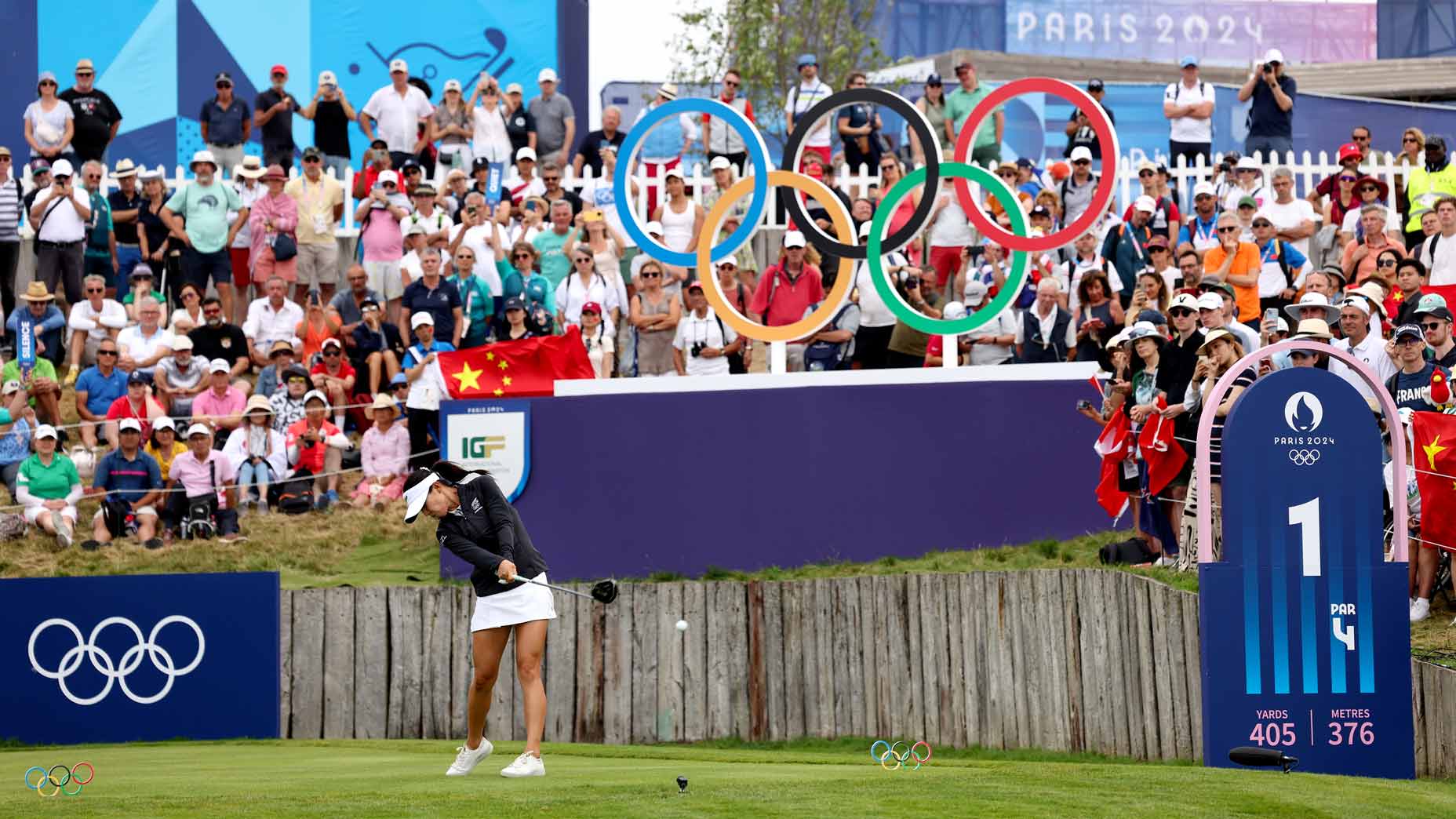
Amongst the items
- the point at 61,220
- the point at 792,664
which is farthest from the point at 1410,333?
the point at 61,220

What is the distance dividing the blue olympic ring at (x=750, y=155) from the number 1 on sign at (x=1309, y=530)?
6978 millimetres

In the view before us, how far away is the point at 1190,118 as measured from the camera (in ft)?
78.3

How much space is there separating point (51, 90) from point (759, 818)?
17750 millimetres

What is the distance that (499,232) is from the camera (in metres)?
21.0

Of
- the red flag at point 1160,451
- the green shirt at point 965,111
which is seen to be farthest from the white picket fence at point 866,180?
the red flag at point 1160,451

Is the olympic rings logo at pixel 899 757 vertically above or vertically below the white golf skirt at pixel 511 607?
below

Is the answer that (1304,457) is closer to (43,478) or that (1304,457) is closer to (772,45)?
(43,478)

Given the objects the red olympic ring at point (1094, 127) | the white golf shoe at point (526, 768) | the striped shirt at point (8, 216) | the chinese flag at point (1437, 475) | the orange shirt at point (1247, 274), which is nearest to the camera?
the white golf shoe at point (526, 768)

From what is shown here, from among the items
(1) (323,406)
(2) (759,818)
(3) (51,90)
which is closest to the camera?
(2) (759,818)

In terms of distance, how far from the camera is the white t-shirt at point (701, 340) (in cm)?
1812

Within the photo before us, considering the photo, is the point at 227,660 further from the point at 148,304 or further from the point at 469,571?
the point at 148,304

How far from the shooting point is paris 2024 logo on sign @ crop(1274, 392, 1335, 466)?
37.3 ft

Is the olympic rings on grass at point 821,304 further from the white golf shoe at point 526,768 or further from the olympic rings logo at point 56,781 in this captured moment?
the olympic rings logo at point 56,781

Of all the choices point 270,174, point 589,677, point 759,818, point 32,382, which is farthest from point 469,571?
point 759,818
